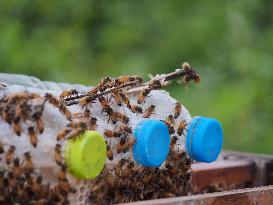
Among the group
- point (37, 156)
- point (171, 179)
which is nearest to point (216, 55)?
point (171, 179)

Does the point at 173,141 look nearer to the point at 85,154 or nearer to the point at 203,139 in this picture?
the point at 203,139

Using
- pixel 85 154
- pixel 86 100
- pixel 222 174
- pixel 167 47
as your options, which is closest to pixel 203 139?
pixel 86 100

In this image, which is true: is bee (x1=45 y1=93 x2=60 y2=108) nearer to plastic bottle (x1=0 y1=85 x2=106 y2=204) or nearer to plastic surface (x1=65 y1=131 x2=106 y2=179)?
plastic bottle (x1=0 y1=85 x2=106 y2=204)

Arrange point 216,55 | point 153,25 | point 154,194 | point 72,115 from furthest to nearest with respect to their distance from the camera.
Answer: point 153,25, point 216,55, point 154,194, point 72,115

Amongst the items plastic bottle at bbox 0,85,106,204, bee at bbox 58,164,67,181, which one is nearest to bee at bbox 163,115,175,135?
plastic bottle at bbox 0,85,106,204

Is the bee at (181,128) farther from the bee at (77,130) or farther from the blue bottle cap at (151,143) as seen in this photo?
the bee at (77,130)

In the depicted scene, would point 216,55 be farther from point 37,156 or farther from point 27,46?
point 37,156
